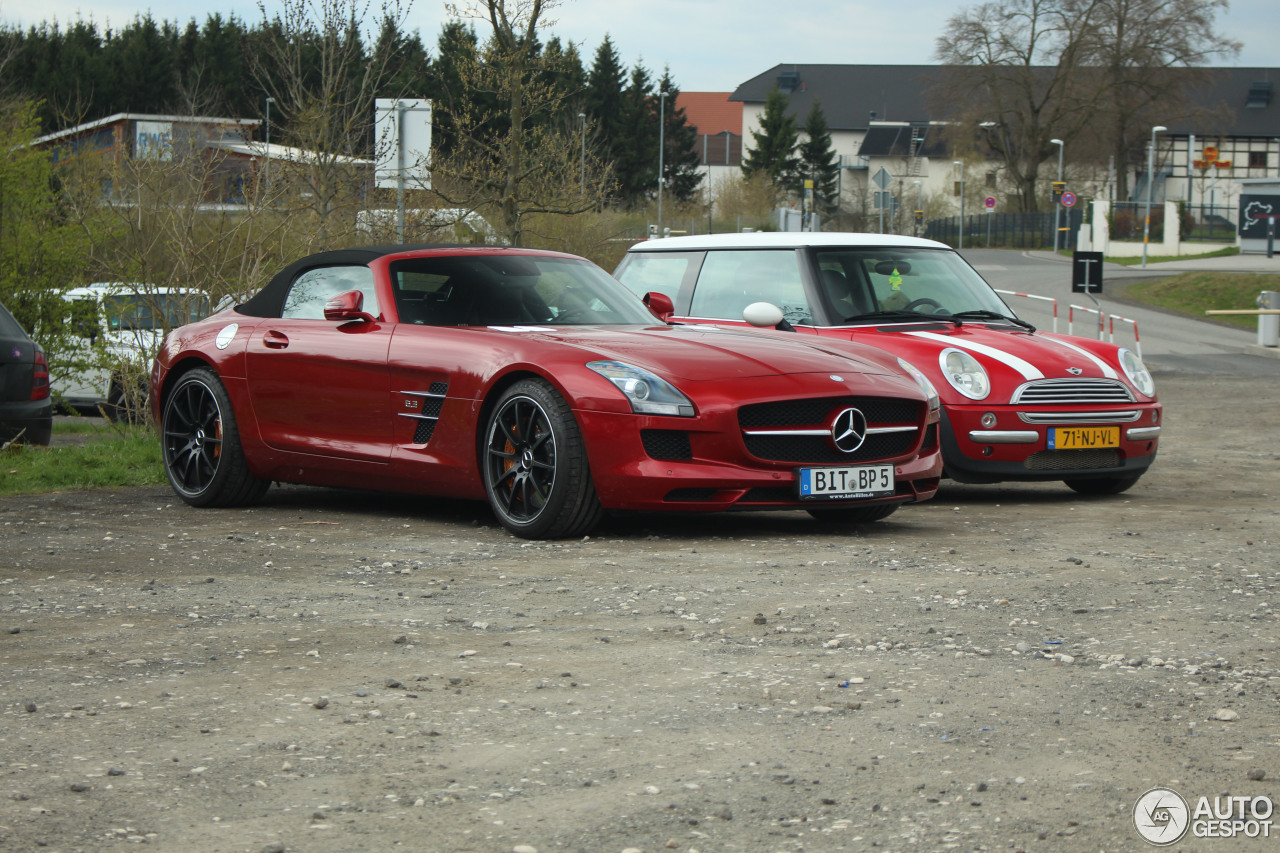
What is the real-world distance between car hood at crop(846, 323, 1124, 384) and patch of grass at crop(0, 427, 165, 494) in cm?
468

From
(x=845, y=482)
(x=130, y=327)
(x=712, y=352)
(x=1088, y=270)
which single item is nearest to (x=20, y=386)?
(x=130, y=327)

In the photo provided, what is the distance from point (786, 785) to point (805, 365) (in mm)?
4206

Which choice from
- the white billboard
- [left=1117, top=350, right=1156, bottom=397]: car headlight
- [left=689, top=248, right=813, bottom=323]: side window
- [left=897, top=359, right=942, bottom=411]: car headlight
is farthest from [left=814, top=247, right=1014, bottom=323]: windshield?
the white billboard

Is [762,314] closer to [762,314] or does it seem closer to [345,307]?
[762,314]

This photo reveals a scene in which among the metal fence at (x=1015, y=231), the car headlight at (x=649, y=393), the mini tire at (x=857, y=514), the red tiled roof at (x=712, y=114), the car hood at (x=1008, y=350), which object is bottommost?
the mini tire at (x=857, y=514)

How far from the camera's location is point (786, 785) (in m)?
3.56

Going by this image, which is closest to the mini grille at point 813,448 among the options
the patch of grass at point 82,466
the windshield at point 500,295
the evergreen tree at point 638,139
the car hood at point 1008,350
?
the windshield at point 500,295

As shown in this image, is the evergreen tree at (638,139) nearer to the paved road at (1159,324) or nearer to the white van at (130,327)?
the paved road at (1159,324)

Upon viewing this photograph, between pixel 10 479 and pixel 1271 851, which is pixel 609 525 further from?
pixel 1271 851

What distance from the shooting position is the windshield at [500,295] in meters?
8.22

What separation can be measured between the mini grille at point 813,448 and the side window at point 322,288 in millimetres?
2341

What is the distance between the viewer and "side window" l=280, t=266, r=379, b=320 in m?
8.51

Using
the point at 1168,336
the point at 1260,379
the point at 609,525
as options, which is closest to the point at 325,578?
the point at 609,525

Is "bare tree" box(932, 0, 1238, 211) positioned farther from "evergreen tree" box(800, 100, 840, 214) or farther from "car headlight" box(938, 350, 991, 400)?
"car headlight" box(938, 350, 991, 400)
